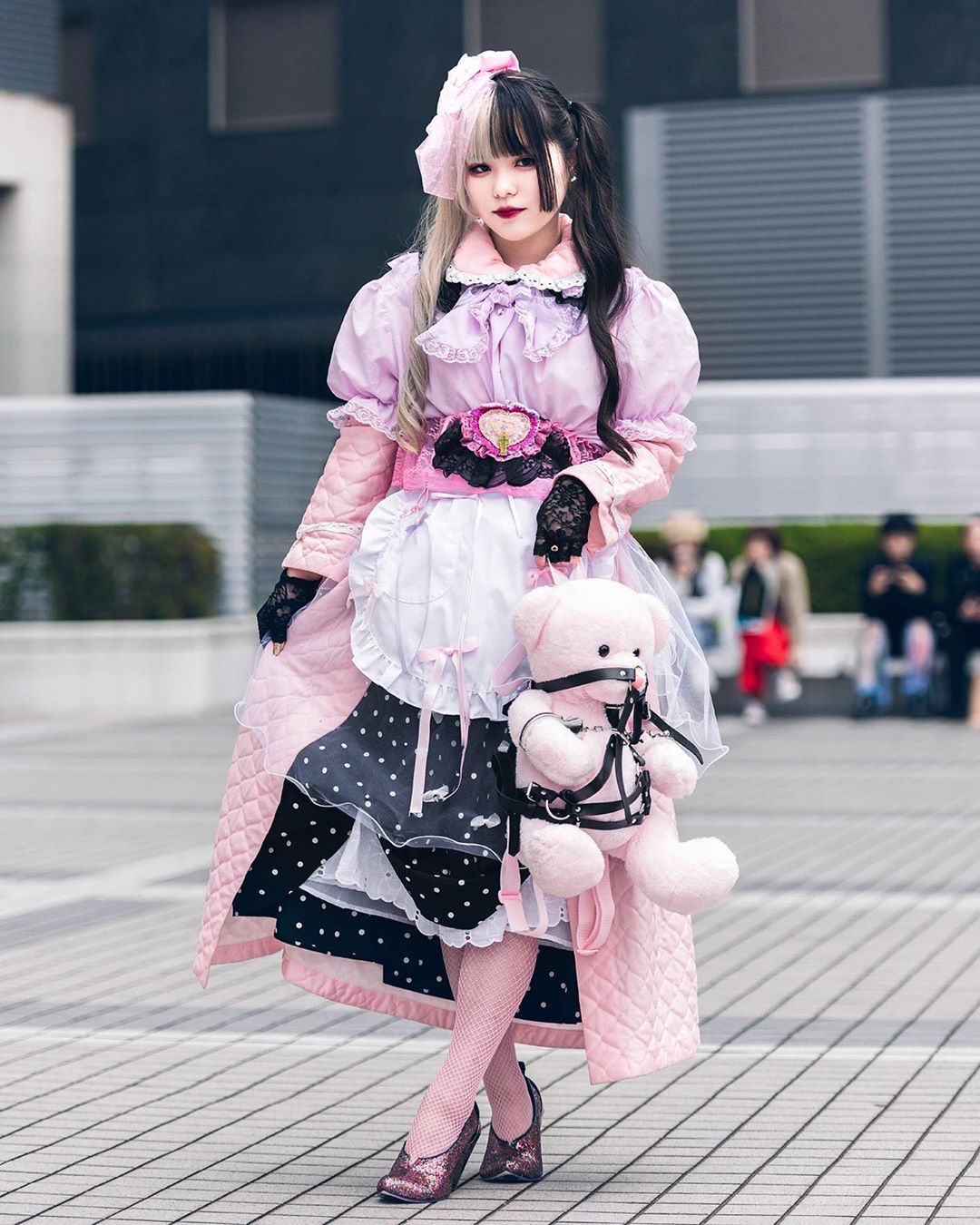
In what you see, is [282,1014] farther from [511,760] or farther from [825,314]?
[825,314]

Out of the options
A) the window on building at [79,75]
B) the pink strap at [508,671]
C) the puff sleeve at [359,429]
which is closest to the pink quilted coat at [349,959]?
the puff sleeve at [359,429]

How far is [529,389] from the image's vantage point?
Result: 153 inches

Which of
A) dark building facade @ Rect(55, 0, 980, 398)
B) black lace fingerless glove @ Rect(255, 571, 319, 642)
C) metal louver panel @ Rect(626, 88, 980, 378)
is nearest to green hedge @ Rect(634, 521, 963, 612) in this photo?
metal louver panel @ Rect(626, 88, 980, 378)

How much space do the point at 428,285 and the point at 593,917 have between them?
46.9 inches

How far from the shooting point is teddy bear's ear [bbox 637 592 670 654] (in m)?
3.80

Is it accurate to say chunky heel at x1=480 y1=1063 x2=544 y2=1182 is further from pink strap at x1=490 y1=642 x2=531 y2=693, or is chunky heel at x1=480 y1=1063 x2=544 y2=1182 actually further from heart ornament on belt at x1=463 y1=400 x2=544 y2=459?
heart ornament on belt at x1=463 y1=400 x2=544 y2=459

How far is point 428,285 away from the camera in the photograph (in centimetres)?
395

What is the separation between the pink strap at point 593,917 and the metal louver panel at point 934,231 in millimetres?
17179

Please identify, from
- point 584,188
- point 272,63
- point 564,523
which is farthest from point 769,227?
point 564,523

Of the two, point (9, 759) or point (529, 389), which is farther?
point (9, 759)

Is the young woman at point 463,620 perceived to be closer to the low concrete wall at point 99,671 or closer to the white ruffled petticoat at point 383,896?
the white ruffled petticoat at point 383,896

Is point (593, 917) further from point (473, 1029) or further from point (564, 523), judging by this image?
point (564, 523)

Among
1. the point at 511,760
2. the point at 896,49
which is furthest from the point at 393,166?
the point at 511,760

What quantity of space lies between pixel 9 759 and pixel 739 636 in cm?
536
